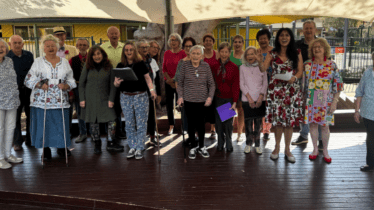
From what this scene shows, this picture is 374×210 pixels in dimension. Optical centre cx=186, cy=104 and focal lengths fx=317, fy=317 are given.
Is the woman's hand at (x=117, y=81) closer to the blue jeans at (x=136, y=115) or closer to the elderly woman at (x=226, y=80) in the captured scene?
the blue jeans at (x=136, y=115)

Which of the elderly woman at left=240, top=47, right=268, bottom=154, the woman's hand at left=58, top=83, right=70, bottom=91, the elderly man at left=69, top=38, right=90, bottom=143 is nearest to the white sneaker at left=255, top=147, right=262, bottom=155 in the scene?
the elderly woman at left=240, top=47, right=268, bottom=154

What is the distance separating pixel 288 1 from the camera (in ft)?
15.2

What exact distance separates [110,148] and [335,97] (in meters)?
3.39

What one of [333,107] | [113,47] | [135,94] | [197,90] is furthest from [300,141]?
[113,47]

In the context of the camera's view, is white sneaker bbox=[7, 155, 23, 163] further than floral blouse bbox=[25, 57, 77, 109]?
Yes

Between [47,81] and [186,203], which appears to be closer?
[186,203]

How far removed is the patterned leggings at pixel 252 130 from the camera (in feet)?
15.6

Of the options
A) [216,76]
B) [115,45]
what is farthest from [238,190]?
[115,45]

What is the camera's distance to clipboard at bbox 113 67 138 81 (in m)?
4.05

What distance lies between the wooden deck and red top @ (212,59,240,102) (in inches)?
36.4

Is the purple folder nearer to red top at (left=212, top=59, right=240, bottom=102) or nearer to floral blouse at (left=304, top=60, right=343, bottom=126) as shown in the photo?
red top at (left=212, top=59, right=240, bottom=102)

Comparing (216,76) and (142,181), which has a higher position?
(216,76)

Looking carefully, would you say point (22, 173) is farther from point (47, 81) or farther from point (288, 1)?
point (288, 1)

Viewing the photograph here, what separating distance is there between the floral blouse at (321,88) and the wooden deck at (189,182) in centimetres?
69
